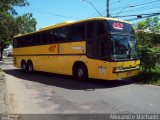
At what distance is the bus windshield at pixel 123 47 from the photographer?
1433 centimetres

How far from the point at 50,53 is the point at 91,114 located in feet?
36.9

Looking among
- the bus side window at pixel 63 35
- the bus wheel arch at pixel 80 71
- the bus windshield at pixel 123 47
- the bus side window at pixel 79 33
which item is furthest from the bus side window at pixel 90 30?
the bus side window at pixel 63 35

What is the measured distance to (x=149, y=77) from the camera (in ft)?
54.1

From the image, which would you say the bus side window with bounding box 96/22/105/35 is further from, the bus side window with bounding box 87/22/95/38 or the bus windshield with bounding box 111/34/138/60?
the bus windshield with bounding box 111/34/138/60

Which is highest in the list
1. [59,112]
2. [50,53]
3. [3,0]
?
[3,0]

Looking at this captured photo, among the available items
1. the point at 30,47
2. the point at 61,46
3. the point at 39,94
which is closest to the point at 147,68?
the point at 61,46

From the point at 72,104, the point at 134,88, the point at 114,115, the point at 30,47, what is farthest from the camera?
the point at 30,47

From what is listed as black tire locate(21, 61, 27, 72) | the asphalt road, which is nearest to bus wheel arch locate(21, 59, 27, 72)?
black tire locate(21, 61, 27, 72)

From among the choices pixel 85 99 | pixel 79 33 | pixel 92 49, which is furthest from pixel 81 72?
pixel 85 99

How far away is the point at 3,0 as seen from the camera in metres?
20.5

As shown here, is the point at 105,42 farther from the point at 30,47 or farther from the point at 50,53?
the point at 30,47

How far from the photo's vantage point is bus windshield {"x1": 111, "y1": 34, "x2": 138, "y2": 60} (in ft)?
47.0

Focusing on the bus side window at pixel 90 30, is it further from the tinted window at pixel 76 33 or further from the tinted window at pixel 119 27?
the tinted window at pixel 119 27

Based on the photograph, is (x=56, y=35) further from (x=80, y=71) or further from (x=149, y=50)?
(x=149, y=50)
